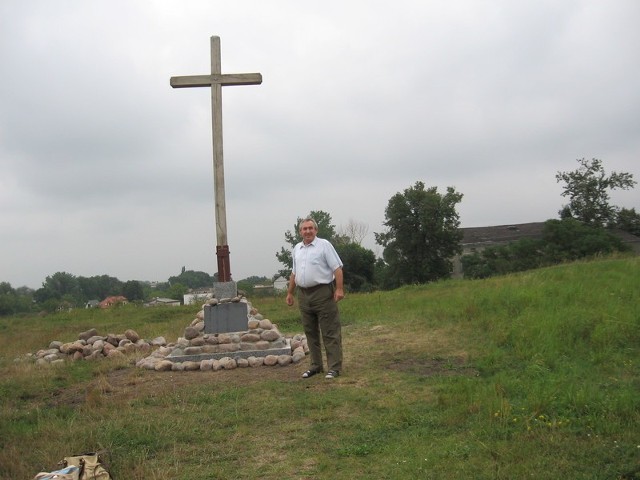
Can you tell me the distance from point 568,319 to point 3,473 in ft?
20.6

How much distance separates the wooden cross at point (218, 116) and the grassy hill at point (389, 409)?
7.13 ft

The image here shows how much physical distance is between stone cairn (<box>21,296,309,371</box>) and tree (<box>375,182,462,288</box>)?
33371mm

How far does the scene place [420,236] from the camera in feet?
140

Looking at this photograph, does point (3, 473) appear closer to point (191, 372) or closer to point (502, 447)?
point (502, 447)

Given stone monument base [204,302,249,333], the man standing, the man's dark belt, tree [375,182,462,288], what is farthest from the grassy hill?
tree [375,182,462,288]

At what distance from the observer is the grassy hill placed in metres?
3.69

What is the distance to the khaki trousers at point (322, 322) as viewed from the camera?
6.49 metres

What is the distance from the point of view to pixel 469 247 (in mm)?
53656

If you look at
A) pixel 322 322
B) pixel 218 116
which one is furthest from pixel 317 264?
pixel 218 116

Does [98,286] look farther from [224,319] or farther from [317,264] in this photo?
[317,264]

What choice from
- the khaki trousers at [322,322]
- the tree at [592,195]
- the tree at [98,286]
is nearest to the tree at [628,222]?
the tree at [592,195]

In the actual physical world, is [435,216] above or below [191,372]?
above

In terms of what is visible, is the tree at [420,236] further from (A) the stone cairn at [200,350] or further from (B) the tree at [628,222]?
(A) the stone cairn at [200,350]


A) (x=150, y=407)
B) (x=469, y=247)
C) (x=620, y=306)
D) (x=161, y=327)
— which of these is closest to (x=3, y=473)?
(x=150, y=407)
